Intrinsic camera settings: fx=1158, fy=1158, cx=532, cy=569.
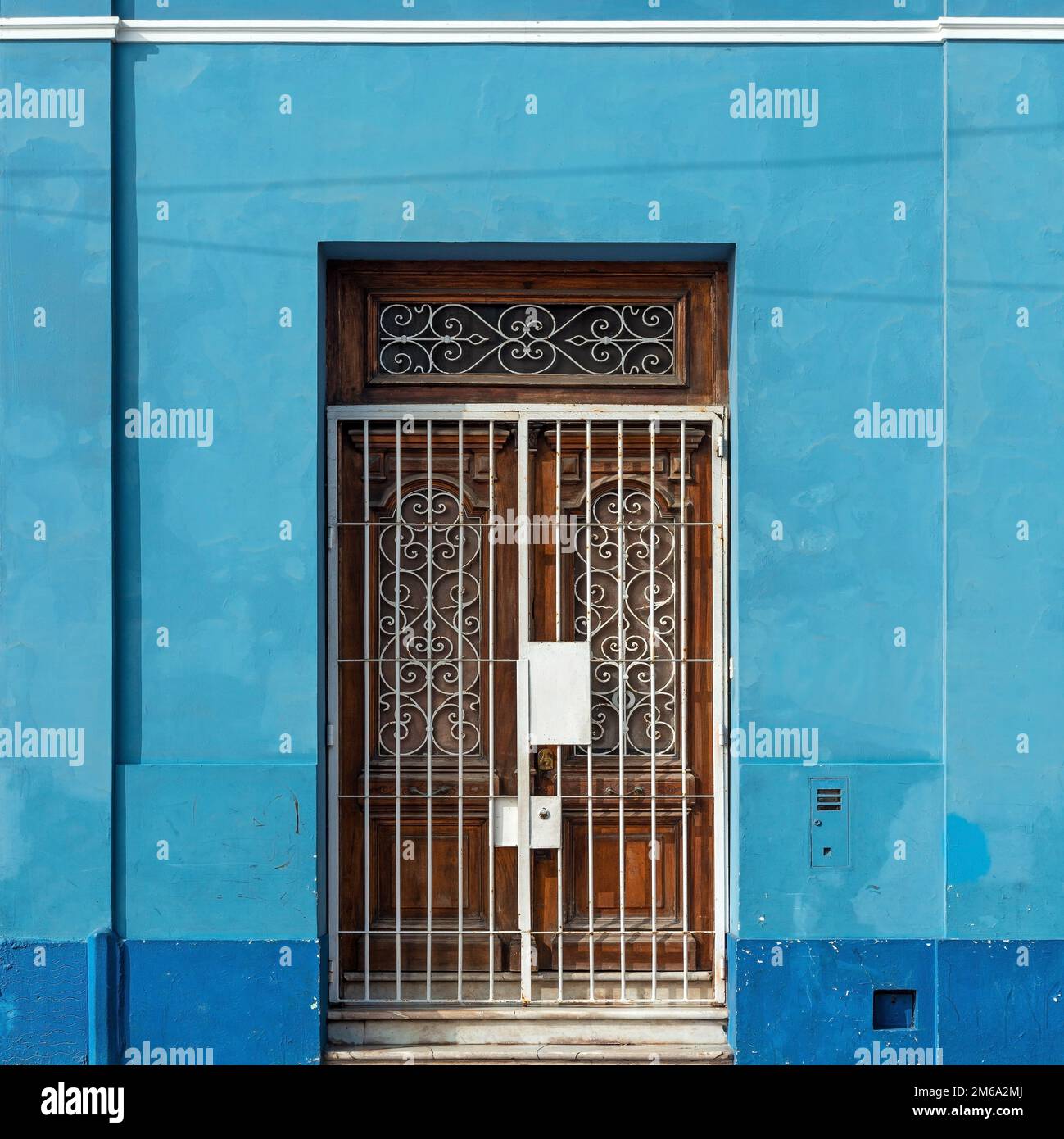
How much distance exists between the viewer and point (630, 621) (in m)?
5.14

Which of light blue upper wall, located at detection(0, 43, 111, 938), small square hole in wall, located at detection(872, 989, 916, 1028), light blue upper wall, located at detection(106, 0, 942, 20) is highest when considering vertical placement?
light blue upper wall, located at detection(106, 0, 942, 20)

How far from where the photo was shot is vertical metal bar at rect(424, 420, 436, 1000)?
503 centimetres

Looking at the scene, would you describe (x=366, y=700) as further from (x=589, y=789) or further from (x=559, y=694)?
(x=589, y=789)

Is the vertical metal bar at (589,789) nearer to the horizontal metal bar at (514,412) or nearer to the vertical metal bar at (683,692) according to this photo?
the horizontal metal bar at (514,412)

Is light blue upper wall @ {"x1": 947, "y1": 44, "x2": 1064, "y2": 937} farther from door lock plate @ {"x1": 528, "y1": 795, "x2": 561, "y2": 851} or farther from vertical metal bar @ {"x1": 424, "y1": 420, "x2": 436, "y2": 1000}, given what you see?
vertical metal bar @ {"x1": 424, "y1": 420, "x2": 436, "y2": 1000}

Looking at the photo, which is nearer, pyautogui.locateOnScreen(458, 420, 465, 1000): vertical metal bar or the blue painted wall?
the blue painted wall

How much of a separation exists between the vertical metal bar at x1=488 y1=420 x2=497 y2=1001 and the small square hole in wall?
1.63 metres

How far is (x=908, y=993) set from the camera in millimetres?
4820

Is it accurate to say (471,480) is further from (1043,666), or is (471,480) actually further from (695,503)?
(1043,666)

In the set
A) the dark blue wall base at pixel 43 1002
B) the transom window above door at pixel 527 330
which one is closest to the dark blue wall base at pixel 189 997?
the dark blue wall base at pixel 43 1002

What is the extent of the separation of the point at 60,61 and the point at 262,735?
2.93 metres

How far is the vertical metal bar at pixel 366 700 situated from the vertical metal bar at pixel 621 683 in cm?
106

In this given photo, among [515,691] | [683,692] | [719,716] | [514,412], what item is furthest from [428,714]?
[514,412]

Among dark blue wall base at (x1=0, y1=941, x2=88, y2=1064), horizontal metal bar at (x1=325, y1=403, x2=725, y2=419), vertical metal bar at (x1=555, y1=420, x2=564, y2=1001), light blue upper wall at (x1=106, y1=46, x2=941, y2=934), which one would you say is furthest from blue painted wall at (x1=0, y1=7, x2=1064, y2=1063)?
vertical metal bar at (x1=555, y1=420, x2=564, y2=1001)
